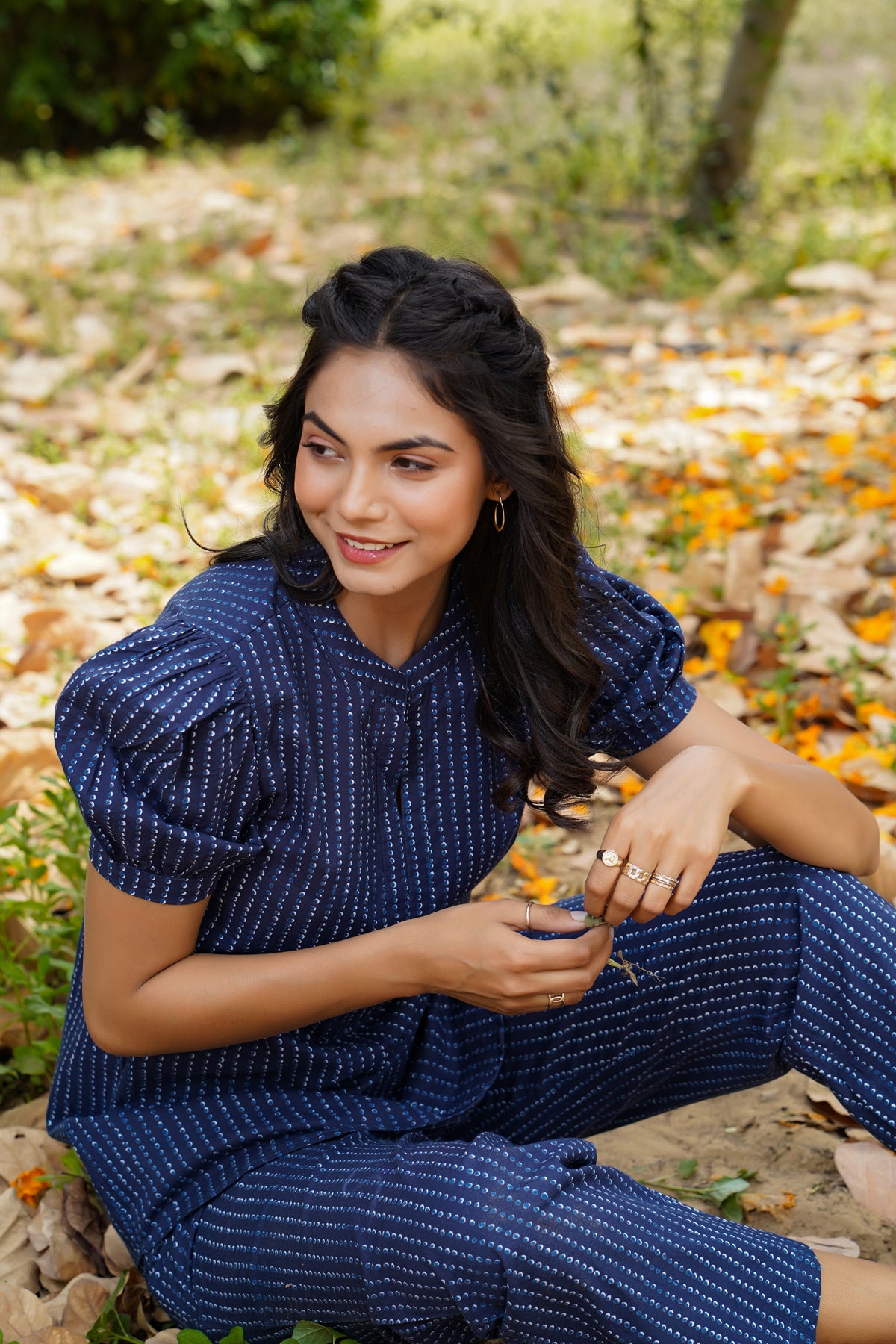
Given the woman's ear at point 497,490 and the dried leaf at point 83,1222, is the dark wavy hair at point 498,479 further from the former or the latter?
the dried leaf at point 83,1222

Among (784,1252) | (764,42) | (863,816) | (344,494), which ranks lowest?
(784,1252)

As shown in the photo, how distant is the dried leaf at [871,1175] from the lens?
1950 millimetres

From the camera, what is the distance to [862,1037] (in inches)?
65.9

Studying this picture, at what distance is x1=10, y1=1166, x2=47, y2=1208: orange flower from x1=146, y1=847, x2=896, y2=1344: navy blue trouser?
371 mm

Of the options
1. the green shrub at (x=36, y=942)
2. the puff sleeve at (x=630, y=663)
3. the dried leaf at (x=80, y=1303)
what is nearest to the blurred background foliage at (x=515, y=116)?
the green shrub at (x=36, y=942)

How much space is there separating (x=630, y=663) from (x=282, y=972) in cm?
64

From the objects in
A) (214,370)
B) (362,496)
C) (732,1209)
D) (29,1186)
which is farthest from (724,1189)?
(214,370)

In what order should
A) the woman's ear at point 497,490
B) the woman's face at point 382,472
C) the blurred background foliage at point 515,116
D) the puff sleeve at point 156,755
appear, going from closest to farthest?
the puff sleeve at point 156,755 < the woman's face at point 382,472 < the woman's ear at point 497,490 < the blurred background foliage at point 515,116

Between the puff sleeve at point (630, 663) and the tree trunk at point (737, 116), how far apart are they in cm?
395

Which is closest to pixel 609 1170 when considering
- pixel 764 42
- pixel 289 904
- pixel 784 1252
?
pixel 784 1252

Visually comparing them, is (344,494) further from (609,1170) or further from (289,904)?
(609,1170)

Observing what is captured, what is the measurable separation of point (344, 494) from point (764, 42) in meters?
4.47

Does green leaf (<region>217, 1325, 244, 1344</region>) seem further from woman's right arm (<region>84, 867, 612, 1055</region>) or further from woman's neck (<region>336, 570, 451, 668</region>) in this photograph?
woman's neck (<region>336, 570, 451, 668</region>)

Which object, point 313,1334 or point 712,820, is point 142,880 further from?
point 712,820
